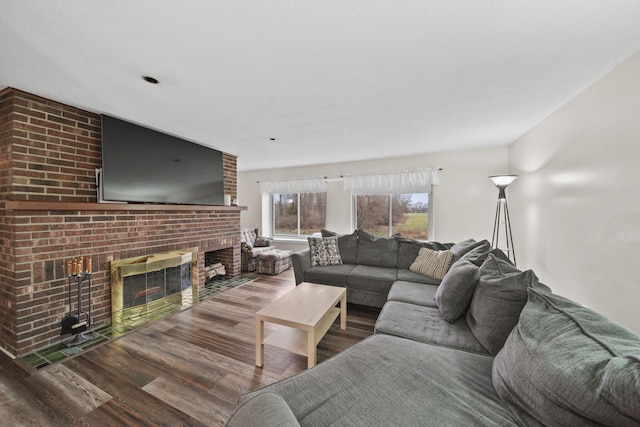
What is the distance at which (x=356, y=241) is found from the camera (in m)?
3.67

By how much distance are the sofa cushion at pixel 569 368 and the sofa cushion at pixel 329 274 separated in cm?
201

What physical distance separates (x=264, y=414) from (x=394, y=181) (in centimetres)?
422

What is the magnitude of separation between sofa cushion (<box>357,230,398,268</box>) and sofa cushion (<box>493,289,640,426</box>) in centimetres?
226

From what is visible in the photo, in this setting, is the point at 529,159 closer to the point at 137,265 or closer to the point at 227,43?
the point at 227,43

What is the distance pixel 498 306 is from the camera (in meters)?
1.38

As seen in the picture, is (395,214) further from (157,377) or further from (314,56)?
(157,377)

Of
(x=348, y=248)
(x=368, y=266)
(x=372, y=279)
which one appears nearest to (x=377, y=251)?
(x=368, y=266)

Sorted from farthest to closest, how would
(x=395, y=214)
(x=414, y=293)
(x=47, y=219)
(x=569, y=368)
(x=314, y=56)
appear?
(x=395, y=214) < (x=414, y=293) < (x=47, y=219) < (x=314, y=56) < (x=569, y=368)

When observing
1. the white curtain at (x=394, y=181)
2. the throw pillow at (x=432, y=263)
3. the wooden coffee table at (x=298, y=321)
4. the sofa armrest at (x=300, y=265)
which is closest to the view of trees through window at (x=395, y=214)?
the white curtain at (x=394, y=181)

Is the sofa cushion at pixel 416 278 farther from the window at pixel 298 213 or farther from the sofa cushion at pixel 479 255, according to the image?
the window at pixel 298 213

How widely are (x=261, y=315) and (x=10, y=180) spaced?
91.8 inches

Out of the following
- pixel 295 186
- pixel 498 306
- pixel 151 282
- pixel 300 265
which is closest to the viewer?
pixel 498 306

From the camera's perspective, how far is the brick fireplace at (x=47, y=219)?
1.93 metres

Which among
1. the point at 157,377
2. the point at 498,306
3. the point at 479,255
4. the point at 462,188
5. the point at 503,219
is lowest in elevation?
the point at 157,377
